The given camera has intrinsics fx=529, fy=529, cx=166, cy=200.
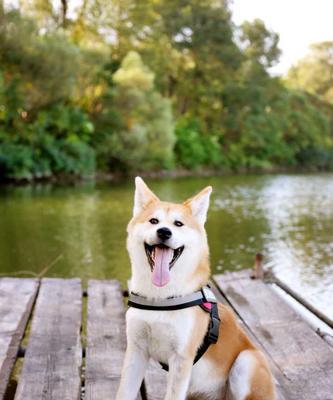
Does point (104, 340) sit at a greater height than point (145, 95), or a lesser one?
lesser

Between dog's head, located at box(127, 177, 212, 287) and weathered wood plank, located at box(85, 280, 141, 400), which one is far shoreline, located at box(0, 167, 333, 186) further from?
dog's head, located at box(127, 177, 212, 287)

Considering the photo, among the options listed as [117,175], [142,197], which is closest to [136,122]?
[117,175]

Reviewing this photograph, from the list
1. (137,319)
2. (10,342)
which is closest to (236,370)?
(137,319)

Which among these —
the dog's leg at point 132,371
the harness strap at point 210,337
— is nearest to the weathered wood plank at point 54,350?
the dog's leg at point 132,371

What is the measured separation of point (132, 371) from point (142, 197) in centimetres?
117

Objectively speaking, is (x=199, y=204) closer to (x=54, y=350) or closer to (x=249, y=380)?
(x=249, y=380)

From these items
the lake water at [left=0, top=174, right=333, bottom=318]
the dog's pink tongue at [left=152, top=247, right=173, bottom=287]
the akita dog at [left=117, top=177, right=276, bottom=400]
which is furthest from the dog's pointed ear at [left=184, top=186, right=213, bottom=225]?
the lake water at [left=0, top=174, right=333, bottom=318]

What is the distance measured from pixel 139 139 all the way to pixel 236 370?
3702cm

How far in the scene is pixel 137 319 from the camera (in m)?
3.41

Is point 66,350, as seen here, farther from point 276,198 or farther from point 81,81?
point 81,81

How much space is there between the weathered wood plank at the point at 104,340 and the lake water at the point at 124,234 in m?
3.65

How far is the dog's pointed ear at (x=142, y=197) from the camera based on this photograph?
11.9 feet

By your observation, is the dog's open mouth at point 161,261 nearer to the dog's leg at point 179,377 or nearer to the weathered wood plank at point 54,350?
the dog's leg at point 179,377

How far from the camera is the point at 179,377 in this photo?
3340 millimetres
